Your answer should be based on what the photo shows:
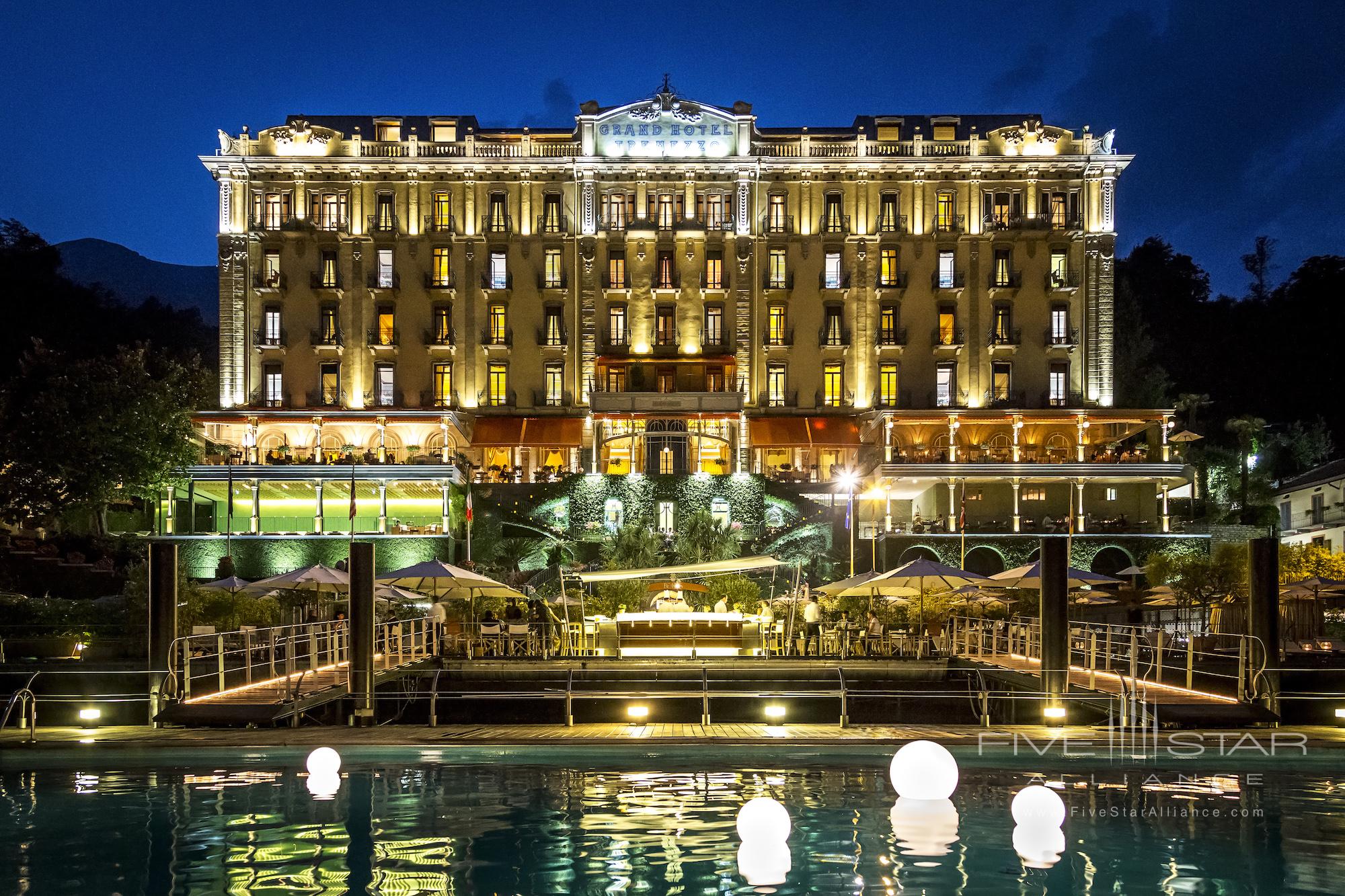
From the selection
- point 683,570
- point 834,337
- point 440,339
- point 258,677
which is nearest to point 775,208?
point 834,337

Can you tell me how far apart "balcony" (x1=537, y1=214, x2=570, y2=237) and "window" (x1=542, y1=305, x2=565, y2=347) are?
3849mm

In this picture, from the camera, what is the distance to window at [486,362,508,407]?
65.1 meters

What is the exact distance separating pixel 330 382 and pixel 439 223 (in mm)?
9935

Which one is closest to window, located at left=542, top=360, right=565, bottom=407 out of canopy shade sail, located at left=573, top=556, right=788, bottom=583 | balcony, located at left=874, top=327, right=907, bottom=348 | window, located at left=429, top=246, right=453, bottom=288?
window, located at left=429, top=246, right=453, bottom=288

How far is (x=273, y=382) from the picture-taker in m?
64.9

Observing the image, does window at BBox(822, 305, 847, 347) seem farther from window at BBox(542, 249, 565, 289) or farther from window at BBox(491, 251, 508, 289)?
window at BBox(491, 251, 508, 289)

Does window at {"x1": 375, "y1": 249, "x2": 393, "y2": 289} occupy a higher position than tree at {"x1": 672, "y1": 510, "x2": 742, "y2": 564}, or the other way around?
window at {"x1": 375, "y1": 249, "x2": 393, "y2": 289}

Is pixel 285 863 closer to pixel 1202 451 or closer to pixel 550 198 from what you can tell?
pixel 550 198

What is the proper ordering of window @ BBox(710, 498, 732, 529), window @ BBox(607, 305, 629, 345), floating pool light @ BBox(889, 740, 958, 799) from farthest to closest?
window @ BBox(607, 305, 629, 345) < window @ BBox(710, 498, 732, 529) < floating pool light @ BBox(889, 740, 958, 799)

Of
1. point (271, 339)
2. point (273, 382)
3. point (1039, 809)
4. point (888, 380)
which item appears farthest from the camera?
point (888, 380)

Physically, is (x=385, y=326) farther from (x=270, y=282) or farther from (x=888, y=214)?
(x=888, y=214)

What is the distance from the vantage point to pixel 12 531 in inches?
2037

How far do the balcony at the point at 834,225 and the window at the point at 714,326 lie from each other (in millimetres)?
6726

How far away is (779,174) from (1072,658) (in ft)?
133
